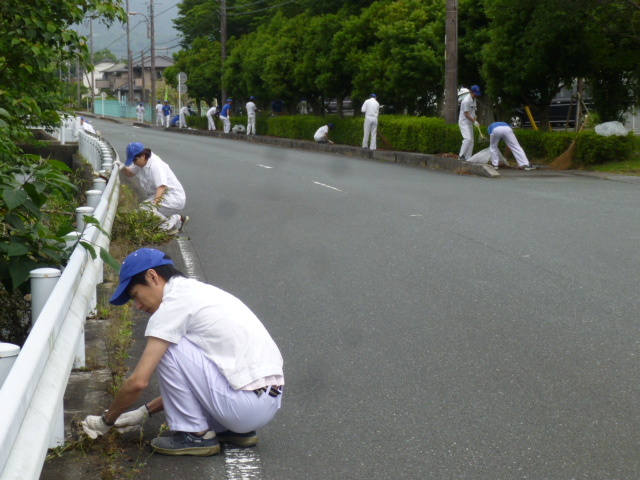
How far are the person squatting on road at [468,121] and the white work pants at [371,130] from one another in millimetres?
5652

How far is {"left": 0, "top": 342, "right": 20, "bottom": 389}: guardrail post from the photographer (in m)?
3.02

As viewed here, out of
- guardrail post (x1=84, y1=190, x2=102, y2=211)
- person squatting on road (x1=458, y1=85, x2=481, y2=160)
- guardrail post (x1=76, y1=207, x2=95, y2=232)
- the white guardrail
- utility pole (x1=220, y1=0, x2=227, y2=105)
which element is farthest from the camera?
utility pole (x1=220, y1=0, x2=227, y2=105)

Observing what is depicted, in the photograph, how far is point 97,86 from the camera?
13975cm

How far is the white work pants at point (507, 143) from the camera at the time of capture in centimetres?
1933

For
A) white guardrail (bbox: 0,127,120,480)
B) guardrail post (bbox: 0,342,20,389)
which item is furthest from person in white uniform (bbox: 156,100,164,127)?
guardrail post (bbox: 0,342,20,389)

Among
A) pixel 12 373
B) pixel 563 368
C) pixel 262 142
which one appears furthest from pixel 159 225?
pixel 262 142

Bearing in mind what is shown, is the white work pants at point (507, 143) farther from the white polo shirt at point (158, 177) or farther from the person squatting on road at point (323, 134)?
the person squatting on road at point (323, 134)

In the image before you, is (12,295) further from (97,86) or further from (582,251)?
(97,86)

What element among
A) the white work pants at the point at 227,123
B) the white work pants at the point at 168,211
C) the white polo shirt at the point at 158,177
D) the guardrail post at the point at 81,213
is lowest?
the white work pants at the point at 227,123

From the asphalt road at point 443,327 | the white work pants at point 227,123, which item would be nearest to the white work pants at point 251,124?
the white work pants at point 227,123

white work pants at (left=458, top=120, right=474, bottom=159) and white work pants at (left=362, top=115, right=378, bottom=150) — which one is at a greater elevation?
white work pants at (left=458, top=120, right=474, bottom=159)

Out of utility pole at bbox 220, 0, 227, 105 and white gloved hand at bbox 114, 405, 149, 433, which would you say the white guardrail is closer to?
white gloved hand at bbox 114, 405, 149, 433

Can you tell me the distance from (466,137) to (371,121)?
6103 millimetres

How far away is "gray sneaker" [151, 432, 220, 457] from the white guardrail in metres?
0.48
